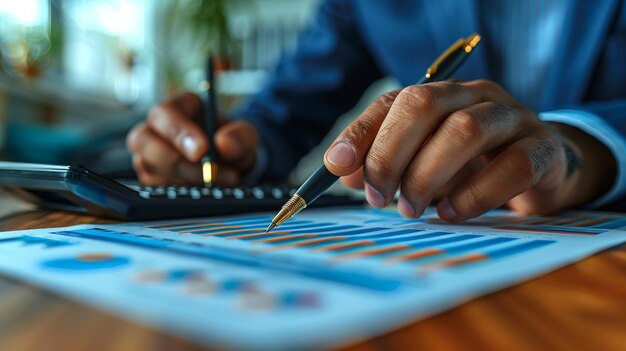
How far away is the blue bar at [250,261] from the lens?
19 centimetres

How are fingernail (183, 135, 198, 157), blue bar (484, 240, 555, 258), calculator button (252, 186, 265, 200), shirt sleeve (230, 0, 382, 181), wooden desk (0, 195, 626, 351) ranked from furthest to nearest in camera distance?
shirt sleeve (230, 0, 382, 181) → fingernail (183, 135, 198, 157) → calculator button (252, 186, 265, 200) → blue bar (484, 240, 555, 258) → wooden desk (0, 195, 626, 351)

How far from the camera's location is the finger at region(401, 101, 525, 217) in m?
0.34

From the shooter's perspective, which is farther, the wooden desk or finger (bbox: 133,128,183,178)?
finger (bbox: 133,128,183,178)

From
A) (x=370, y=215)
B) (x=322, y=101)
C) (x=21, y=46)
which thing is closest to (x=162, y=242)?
(x=370, y=215)

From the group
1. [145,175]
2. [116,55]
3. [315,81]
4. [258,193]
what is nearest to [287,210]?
[258,193]

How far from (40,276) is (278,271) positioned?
0.28 ft

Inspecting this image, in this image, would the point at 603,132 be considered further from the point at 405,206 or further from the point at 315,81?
the point at 315,81

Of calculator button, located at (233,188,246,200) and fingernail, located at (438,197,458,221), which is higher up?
fingernail, located at (438,197,458,221)

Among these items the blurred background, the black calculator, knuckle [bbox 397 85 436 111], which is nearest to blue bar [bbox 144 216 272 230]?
the black calculator

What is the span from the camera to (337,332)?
0.14 m

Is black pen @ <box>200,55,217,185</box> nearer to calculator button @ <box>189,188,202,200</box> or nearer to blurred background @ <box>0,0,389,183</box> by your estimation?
calculator button @ <box>189,188,202,200</box>

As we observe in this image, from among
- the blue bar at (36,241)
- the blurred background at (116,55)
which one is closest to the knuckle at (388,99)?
the blue bar at (36,241)

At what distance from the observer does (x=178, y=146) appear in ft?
2.10

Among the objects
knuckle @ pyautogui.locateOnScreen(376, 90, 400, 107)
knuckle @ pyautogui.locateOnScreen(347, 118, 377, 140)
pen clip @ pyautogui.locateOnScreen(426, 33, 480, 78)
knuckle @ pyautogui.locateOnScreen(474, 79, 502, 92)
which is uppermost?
pen clip @ pyautogui.locateOnScreen(426, 33, 480, 78)
